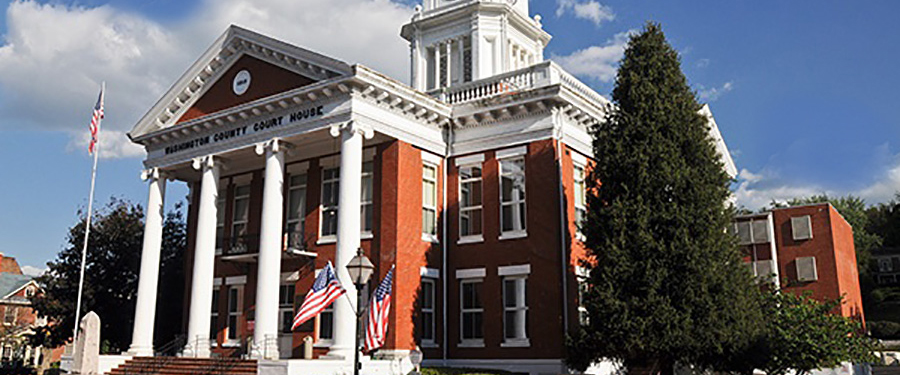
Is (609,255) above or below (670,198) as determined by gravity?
below

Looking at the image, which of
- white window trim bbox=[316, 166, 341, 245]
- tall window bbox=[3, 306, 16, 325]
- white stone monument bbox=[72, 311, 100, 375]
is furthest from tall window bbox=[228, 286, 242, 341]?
tall window bbox=[3, 306, 16, 325]

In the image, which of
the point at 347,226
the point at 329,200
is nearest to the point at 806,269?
the point at 329,200

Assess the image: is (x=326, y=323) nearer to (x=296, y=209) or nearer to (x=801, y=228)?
(x=296, y=209)

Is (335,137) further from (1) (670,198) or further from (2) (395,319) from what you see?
(1) (670,198)

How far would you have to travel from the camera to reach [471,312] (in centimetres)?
2445

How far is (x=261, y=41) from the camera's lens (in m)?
25.7

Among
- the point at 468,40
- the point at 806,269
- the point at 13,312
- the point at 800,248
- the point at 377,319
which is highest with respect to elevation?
the point at 468,40

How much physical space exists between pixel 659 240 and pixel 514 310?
6036 mm

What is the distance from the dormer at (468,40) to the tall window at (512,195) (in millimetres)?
6881

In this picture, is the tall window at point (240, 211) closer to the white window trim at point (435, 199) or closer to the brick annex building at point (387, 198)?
the brick annex building at point (387, 198)

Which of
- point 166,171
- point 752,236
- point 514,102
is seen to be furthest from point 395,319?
point 752,236

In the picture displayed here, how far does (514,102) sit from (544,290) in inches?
235

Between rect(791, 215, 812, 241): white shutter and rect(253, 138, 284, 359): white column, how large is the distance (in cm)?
2201

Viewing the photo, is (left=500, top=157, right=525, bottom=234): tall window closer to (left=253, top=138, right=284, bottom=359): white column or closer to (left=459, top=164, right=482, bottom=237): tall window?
(left=459, top=164, right=482, bottom=237): tall window
